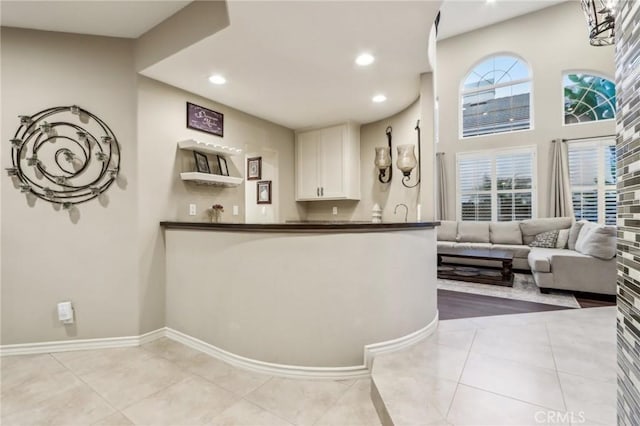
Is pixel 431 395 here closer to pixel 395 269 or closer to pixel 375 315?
pixel 375 315

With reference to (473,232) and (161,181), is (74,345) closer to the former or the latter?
(161,181)

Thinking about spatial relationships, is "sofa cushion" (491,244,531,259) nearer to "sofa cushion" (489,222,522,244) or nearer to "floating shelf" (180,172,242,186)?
"sofa cushion" (489,222,522,244)

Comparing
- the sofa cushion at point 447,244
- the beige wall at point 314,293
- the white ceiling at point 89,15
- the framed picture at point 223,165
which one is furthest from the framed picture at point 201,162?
the sofa cushion at point 447,244

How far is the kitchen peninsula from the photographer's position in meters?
2.02

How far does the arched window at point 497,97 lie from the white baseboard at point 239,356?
17.1 ft

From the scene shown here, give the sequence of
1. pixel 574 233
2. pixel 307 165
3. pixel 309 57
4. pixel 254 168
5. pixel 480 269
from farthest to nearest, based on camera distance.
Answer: pixel 480 269 < pixel 574 233 < pixel 307 165 < pixel 254 168 < pixel 309 57

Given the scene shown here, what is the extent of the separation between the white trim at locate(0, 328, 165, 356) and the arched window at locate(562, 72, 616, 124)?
743 centimetres

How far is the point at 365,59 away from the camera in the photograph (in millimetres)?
2461

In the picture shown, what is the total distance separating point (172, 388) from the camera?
6.39 ft

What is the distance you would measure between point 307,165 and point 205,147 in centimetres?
174

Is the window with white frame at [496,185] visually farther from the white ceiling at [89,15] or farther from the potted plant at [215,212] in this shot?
the white ceiling at [89,15]

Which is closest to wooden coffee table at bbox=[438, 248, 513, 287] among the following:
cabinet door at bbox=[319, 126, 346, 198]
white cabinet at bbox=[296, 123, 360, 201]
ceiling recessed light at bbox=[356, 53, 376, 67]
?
white cabinet at bbox=[296, 123, 360, 201]

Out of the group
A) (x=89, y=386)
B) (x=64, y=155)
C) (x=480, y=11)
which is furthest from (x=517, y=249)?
(x=64, y=155)

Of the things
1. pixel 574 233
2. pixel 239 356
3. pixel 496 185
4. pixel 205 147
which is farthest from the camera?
pixel 496 185
